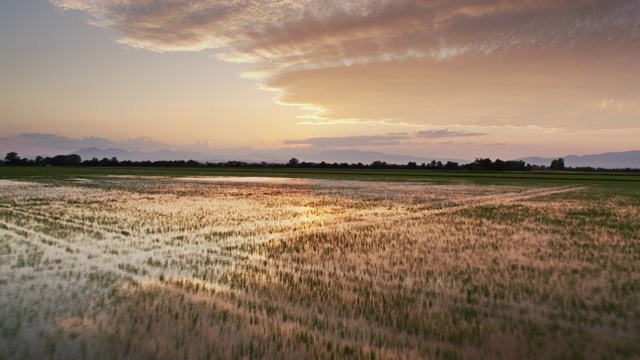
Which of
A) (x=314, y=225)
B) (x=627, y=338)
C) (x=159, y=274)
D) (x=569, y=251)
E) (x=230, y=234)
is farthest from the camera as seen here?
(x=314, y=225)

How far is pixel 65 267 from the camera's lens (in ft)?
37.1

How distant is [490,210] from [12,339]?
2717cm

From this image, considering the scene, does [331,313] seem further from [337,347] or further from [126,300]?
[126,300]

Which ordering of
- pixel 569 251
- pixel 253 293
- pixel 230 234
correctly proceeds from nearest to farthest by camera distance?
pixel 253 293 → pixel 569 251 → pixel 230 234

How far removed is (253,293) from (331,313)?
6.83ft

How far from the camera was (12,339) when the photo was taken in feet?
21.3

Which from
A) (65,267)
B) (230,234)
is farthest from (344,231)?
(65,267)

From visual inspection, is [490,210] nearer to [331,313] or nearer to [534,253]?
[534,253]

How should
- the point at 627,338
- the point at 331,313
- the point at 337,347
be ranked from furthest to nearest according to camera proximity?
1. the point at 331,313
2. the point at 627,338
3. the point at 337,347

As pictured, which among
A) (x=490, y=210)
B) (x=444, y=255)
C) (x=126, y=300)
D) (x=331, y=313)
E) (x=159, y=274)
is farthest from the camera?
(x=490, y=210)

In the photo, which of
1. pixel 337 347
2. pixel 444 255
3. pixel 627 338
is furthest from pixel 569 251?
pixel 337 347

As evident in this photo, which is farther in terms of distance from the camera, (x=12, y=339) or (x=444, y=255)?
(x=444, y=255)

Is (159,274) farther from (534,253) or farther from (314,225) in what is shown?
(534,253)

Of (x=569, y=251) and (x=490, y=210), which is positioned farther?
(x=490, y=210)
